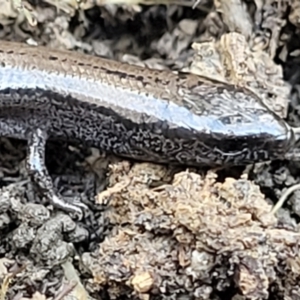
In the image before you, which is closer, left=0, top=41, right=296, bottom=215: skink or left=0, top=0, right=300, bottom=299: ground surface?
left=0, top=0, right=300, bottom=299: ground surface

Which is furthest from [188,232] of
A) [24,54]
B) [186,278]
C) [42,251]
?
[24,54]

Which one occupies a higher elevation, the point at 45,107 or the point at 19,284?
the point at 45,107

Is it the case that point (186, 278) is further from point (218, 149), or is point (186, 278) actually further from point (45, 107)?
point (45, 107)

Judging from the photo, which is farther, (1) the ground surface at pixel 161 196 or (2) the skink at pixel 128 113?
(2) the skink at pixel 128 113

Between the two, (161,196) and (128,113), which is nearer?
(161,196)

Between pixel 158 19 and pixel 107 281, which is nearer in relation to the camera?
pixel 107 281
